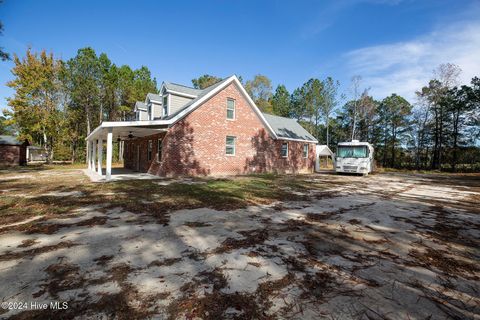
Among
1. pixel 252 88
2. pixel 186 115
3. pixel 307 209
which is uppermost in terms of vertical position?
pixel 252 88

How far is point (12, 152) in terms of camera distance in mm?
31734

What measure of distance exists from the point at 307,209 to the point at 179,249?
4671 mm

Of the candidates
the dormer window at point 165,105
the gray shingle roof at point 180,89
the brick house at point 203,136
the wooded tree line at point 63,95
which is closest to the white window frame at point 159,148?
the brick house at point 203,136

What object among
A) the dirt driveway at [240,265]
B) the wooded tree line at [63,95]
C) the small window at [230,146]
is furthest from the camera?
the wooded tree line at [63,95]

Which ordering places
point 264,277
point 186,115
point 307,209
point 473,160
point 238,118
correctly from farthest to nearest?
point 473,160 < point 238,118 < point 186,115 < point 307,209 < point 264,277

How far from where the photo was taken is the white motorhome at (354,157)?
67.6 ft

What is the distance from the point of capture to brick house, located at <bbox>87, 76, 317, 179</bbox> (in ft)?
51.5

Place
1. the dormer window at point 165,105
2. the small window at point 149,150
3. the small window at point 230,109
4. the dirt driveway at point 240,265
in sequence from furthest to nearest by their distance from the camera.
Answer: the dormer window at point 165,105 < the small window at point 230,109 < the small window at point 149,150 < the dirt driveway at point 240,265

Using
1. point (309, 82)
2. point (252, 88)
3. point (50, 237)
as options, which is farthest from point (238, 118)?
point (309, 82)

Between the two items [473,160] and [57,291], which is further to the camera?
[473,160]

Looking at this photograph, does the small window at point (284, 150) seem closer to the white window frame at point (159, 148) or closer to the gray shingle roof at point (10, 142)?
the white window frame at point (159, 148)

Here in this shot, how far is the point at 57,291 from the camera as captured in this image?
9.18ft

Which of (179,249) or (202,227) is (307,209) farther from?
(179,249)

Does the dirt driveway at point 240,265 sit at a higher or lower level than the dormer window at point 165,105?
lower
